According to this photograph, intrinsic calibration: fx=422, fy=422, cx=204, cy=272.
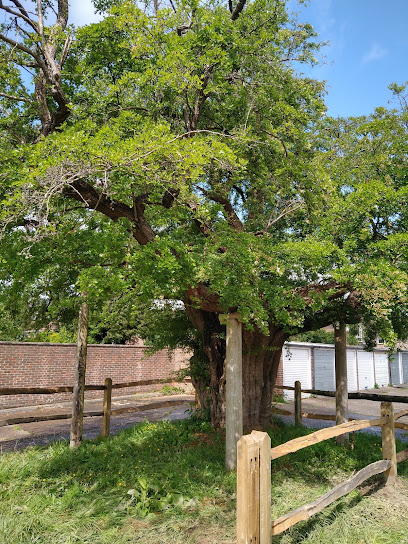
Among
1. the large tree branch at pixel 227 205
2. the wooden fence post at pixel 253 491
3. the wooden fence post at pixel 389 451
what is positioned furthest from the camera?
the large tree branch at pixel 227 205

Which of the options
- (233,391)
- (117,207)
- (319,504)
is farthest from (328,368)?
(319,504)

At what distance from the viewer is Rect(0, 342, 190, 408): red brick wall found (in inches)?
555

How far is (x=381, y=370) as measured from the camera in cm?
2433

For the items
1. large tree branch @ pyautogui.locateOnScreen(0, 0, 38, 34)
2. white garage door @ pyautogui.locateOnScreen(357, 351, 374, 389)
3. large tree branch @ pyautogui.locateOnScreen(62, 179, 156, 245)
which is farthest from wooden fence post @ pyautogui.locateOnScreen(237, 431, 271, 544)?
white garage door @ pyautogui.locateOnScreen(357, 351, 374, 389)

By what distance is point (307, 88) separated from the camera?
28.6 ft

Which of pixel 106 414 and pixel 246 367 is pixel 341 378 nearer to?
pixel 246 367

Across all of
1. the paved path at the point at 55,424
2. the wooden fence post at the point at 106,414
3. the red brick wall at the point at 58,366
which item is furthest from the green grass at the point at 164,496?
the red brick wall at the point at 58,366

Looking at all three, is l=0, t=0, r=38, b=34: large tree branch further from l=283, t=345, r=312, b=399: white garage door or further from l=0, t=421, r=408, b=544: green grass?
l=283, t=345, r=312, b=399: white garage door

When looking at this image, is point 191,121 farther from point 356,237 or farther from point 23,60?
point 356,237

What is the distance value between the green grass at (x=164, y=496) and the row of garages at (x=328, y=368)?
9.74 meters

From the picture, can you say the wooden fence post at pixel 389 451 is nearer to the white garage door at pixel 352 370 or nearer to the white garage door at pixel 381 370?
the white garage door at pixel 352 370

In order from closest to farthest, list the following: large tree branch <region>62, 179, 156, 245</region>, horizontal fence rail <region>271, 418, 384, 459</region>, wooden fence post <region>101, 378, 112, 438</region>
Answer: horizontal fence rail <region>271, 418, 384, 459</region>, large tree branch <region>62, 179, 156, 245</region>, wooden fence post <region>101, 378, 112, 438</region>

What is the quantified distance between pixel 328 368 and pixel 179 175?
56.8 feet

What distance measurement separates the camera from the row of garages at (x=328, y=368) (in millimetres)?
19234
